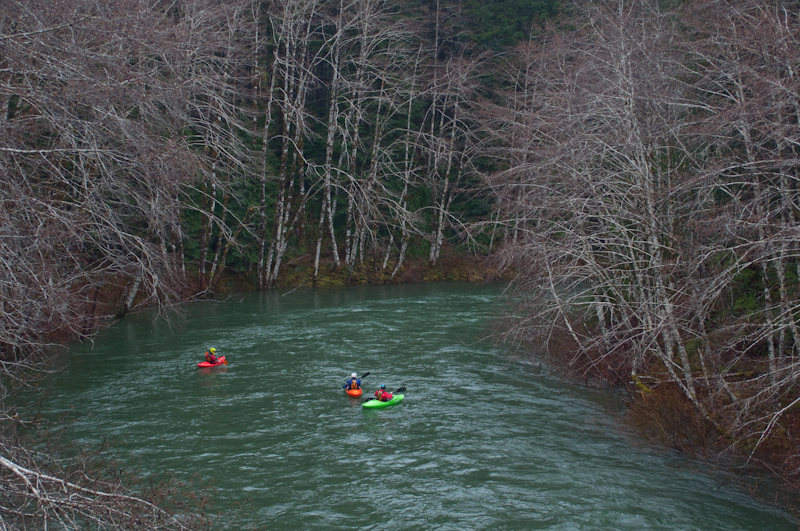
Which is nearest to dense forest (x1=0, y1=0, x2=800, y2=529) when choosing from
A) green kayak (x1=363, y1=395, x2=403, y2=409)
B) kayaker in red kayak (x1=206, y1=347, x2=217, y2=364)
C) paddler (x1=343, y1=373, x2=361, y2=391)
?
green kayak (x1=363, y1=395, x2=403, y2=409)

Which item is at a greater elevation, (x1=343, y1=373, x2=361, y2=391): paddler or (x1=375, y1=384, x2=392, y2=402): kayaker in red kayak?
(x1=343, y1=373, x2=361, y2=391): paddler

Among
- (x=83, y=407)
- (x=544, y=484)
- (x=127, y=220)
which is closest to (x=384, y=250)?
(x=127, y=220)

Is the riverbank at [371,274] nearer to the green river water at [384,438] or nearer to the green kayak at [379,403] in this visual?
the green river water at [384,438]

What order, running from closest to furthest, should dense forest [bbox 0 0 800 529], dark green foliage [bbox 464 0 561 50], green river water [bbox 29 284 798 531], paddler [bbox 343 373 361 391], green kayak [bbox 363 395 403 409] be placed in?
dense forest [bbox 0 0 800 529], green river water [bbox 29 284 798 531], green kayak [bbox 363 395 403 409], paddler [bbox 343 373 361 391], dark green foliage [bbox 464 0 561 50]

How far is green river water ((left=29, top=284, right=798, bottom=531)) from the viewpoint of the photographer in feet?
24.9

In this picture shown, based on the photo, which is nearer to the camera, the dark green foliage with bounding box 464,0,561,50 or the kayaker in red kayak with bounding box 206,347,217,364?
the kayaker in red kayak with bounding box 206,347,217,364

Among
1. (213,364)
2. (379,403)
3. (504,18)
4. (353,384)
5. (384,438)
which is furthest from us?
(504,18)

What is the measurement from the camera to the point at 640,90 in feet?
35.3

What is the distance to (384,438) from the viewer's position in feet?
33.0

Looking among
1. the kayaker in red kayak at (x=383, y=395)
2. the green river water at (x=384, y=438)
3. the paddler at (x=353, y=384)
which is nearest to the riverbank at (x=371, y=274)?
the green river water at (x=384, y=438)

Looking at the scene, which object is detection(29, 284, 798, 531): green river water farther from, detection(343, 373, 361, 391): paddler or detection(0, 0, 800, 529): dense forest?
detection(0, 0, 800, 529): dense forest

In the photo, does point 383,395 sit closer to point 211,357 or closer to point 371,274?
point 211,357

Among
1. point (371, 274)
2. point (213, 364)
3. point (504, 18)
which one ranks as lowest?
point (213, 364)

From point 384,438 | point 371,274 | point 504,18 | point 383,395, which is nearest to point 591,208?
point 384,438
